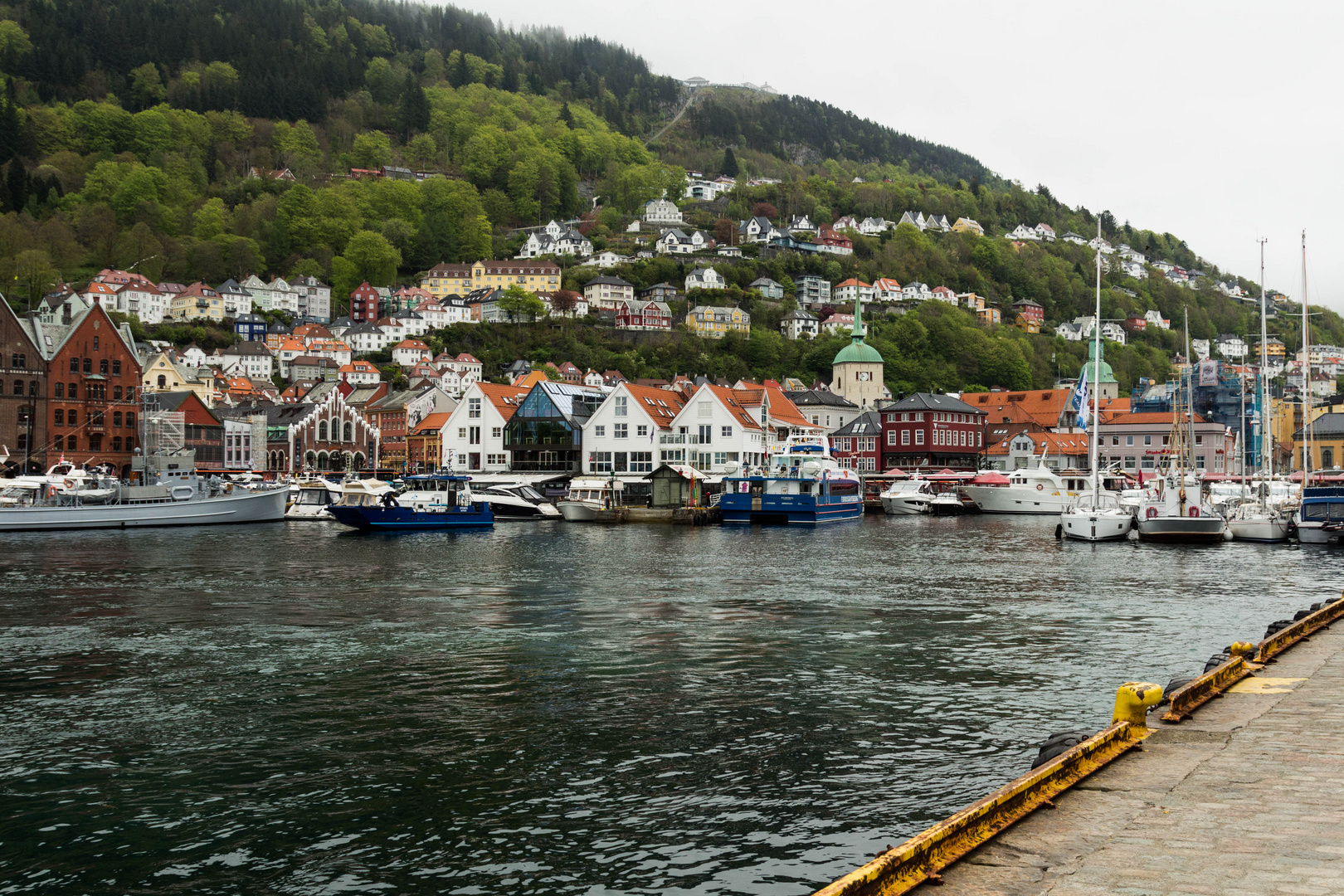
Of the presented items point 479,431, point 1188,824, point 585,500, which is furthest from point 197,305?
point 1188,824

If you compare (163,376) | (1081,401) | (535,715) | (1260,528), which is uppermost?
(163,376)

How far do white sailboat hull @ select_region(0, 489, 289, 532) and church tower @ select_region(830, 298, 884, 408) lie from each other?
9920 centimetres

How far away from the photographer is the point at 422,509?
202ft

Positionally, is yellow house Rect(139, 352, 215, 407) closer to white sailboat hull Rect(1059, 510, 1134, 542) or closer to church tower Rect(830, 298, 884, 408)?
church tower Rect(830, 298, 884, 408)

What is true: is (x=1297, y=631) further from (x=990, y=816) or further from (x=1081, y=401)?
(x=1081, y=401)

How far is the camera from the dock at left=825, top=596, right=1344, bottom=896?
263 inches

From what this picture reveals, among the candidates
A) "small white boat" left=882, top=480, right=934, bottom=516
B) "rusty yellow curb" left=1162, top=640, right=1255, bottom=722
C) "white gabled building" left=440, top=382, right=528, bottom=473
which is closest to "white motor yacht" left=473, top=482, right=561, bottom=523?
"white gabled building" left=440, top=382, right=528, bottom=473

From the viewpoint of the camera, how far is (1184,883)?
665 centimetres

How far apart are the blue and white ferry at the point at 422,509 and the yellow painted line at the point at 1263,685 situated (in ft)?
164

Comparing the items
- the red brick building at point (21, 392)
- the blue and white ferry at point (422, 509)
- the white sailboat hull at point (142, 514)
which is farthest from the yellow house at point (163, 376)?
the blue and white ferry at point (422, 509)

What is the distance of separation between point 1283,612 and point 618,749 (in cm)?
1986

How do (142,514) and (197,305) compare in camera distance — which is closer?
(142,514)

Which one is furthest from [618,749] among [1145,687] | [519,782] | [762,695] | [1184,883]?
[1184,883]

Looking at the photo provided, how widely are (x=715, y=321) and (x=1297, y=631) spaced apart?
172 meters
